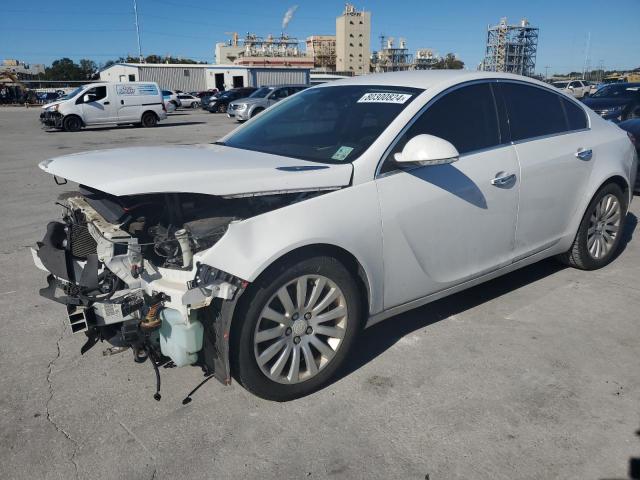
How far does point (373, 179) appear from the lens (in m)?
3.02

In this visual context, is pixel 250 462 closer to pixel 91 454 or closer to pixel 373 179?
pixel 91 454

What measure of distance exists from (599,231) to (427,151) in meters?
2.62

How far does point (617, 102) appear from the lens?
1375 cm

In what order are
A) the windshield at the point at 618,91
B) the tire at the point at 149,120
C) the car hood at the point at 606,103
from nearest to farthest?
the car hood at the point at 606,103, the windshield at the point at 618,91, the tire at the point at 149,120

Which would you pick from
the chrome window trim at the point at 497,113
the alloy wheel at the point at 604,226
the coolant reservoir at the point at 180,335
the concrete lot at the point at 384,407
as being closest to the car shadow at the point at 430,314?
the concrete lot at the point at 384,407

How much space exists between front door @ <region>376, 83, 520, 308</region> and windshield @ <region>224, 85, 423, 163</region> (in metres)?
0.21

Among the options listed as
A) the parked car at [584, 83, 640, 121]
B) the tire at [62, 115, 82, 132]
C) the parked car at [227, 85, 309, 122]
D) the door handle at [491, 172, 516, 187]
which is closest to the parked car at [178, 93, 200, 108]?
the parked car at [227, 85, 309, 122]

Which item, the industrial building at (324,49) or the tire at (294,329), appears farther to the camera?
the industrial building at (324,49)

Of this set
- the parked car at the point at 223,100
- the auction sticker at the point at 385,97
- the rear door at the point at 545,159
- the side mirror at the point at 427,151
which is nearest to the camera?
A: the side mirror at the point at 427,151

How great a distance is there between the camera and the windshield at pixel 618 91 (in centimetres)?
1464

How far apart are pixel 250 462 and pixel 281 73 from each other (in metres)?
62.1

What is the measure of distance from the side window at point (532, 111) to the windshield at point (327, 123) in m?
0.91

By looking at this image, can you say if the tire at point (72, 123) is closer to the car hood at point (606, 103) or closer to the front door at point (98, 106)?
the front door at point (98, 106)

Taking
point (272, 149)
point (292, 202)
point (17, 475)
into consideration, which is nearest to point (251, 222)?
point (292, 202)
